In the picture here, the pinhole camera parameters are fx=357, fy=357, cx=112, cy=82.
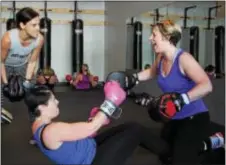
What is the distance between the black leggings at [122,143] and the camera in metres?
1.55

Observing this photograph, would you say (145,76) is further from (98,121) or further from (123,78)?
(98,121)

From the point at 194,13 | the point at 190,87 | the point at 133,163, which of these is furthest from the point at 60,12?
the point at 190,87

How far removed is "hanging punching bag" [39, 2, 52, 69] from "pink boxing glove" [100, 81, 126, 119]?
5053mm

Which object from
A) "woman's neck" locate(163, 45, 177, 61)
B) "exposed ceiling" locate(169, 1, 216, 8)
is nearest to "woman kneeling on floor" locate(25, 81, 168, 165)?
"woman's neck" locate(163, 45, 177, 61)

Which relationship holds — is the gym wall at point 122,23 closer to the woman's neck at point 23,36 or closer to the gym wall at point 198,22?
the gym wall at point 198,22

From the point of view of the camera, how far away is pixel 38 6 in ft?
22.3

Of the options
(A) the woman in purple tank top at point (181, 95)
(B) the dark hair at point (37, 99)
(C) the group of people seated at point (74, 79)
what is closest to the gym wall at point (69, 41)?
(C) the group of people seated at point (74, 79)

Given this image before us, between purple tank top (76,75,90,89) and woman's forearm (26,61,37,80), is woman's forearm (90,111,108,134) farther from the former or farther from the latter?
purple tank top (76,75,90,89)

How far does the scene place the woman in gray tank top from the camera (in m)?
2.40

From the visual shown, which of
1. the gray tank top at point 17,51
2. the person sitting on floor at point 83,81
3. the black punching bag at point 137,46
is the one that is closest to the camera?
the gray tank top at point 17,51

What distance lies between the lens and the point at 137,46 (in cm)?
584

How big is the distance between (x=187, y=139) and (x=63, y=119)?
2.32 m

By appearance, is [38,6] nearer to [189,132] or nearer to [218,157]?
[218,157]

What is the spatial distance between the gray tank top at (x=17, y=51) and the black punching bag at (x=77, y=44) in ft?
12.1
